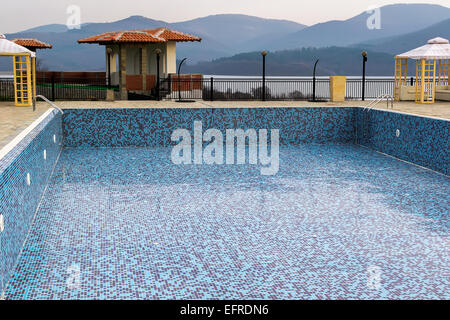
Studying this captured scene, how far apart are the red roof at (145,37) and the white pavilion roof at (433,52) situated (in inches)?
461

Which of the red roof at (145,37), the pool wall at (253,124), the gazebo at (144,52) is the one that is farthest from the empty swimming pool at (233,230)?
the gazebo at (144,52)

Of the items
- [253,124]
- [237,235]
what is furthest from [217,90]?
[237,235]

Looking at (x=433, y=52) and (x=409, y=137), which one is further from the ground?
(x=433, y=52)

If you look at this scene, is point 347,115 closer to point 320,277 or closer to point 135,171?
point 135,171

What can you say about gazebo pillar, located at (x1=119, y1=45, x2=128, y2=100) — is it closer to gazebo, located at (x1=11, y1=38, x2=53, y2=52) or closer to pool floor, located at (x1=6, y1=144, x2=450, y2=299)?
gazebo, located at (x1=11, y1=38, x2=53, y2=52)

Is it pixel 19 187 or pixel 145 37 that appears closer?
pixel 19 187

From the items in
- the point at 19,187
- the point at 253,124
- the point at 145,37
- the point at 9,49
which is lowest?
the point at 19,187

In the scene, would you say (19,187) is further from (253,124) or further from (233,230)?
(253,124)

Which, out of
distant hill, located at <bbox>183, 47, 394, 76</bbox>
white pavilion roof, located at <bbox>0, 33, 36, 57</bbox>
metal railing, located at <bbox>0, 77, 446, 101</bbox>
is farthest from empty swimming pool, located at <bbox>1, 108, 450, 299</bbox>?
distant hill, located at <bbox>183, 47, 394, 76</bbox>

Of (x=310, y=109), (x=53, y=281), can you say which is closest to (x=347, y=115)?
(x=310, y=109)

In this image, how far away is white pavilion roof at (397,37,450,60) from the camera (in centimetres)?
1903

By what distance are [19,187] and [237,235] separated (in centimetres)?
270

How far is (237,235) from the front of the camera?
7305 mm

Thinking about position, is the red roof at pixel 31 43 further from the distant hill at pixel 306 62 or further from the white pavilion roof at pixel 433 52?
the distant hill at pixel 306 62
